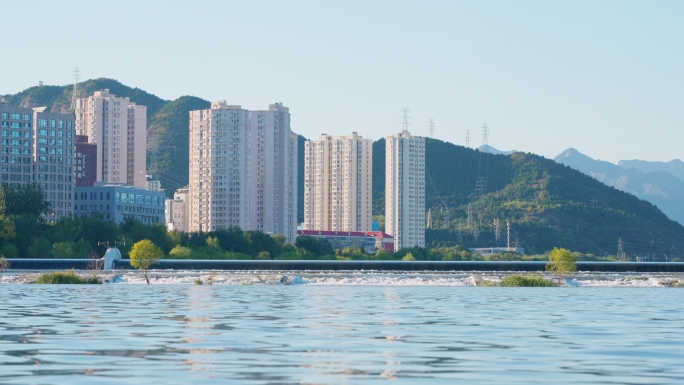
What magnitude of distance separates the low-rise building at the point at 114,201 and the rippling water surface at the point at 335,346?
5930 inches

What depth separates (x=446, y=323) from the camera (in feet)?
98.5

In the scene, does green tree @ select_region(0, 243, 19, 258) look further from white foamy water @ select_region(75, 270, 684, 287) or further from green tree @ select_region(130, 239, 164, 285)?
white foamy water @ select_region(75, 270, 684, 287)

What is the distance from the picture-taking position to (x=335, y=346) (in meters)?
22.0

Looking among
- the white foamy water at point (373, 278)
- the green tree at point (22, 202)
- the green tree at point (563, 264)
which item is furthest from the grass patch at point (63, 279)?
the green tree at point (22, 202)

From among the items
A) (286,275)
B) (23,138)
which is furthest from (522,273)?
(23,138)

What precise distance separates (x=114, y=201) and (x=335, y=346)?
167 m

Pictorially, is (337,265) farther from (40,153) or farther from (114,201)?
(40,153)

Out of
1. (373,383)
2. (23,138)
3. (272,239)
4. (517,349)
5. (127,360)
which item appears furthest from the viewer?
(23,138)

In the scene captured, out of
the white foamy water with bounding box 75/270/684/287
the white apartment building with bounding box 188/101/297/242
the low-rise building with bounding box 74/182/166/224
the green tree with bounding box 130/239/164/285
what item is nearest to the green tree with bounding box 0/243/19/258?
the green tree with bounding box 130/239/164/285

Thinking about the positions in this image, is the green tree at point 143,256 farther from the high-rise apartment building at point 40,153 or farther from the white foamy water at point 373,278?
the high-rise apartment building at point 40,153

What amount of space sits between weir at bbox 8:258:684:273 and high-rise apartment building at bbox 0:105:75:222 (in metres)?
92.0

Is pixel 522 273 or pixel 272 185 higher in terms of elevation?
pixel 272 185

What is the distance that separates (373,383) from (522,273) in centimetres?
7507

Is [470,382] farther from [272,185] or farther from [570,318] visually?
[272,185]
